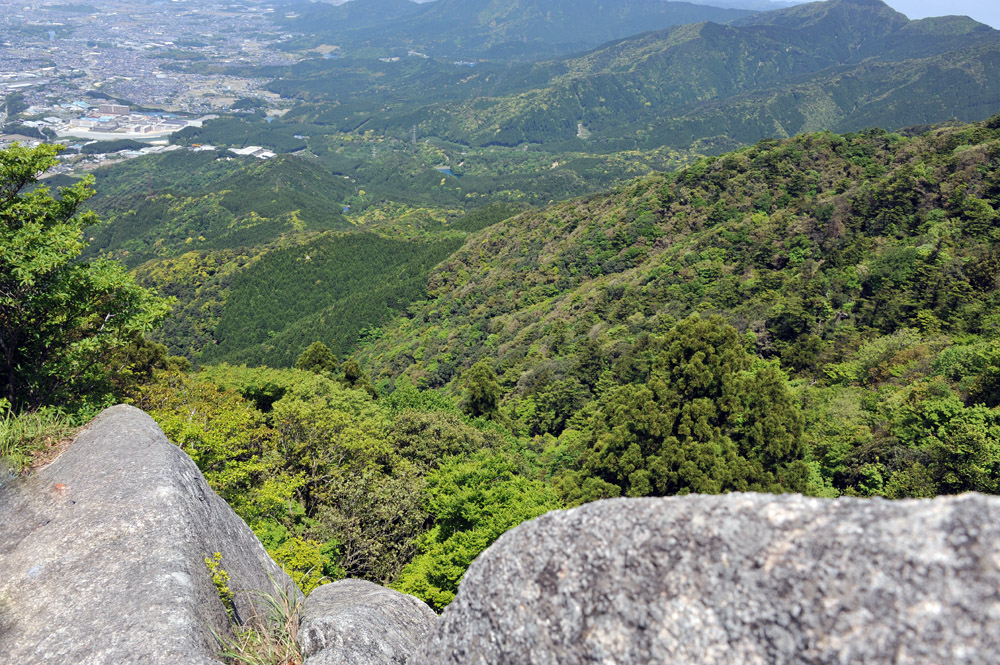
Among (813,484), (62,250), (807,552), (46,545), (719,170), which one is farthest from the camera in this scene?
(719,170)

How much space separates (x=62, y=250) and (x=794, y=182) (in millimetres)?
87157

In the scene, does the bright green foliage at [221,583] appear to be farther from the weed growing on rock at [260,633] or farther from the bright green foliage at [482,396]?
the bright green foliage at [482,396]

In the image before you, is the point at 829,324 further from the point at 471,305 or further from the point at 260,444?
the point at 471,305

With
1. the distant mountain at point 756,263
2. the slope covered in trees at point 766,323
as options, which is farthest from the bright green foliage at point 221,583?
the distant mountain at point 756,263

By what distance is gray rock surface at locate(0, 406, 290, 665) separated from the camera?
7.31m

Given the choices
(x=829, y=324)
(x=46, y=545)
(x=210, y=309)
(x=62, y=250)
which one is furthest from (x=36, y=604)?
(x=210, y=309)

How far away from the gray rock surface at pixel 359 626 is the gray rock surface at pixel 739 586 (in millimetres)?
2074

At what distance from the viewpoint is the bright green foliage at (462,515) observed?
66.2ft

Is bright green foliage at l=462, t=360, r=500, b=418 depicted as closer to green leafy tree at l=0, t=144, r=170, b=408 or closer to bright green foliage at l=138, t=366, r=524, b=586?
bright green foliage at l=138, t=366, r=524, b=586

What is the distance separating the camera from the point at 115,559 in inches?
330

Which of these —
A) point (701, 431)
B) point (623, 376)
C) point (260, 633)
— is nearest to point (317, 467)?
point (260, 633)

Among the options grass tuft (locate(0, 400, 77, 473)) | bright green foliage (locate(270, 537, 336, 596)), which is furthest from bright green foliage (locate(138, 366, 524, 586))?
grass tuft (locate(0, 400, 77, 473))

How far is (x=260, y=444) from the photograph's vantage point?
84.8ft

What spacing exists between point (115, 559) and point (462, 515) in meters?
16.2
